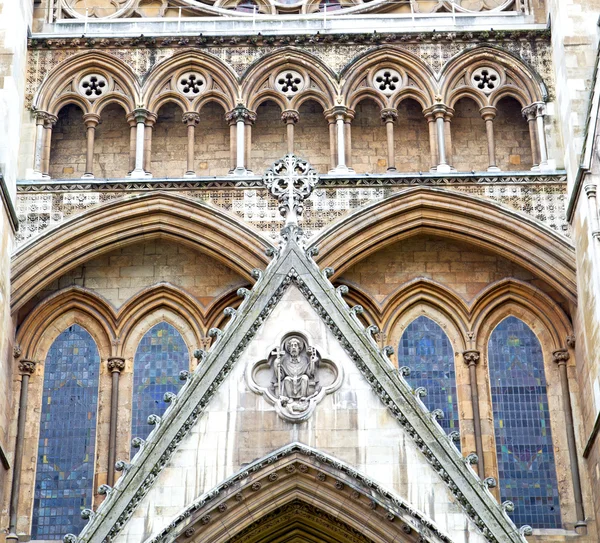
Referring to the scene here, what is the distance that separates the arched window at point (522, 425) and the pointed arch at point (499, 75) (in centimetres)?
303

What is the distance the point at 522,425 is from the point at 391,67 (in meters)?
5.21

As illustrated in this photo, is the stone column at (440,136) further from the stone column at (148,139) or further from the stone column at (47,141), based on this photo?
the stone column at (47,141)

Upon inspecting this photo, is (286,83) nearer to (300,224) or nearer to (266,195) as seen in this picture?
(266,195)

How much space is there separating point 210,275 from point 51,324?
220 centimetres

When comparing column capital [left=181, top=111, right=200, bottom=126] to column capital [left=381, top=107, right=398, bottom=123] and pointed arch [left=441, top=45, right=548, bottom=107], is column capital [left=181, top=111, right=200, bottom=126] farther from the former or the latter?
pointed arch [left=441, top=45, right=548, bottom=107]

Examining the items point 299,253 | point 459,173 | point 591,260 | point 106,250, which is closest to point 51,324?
point 106,250

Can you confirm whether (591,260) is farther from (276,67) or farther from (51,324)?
(51,324)

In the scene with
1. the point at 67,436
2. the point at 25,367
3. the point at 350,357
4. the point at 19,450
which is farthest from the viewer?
the point at 25,367

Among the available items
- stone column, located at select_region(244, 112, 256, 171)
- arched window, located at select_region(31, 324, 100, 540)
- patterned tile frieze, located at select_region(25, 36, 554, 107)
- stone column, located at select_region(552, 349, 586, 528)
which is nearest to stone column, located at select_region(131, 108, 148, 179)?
patterned tile frieze, located at select_region(25, 36, 554, 107)

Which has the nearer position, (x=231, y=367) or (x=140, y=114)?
(x=231, y=367)

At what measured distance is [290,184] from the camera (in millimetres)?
20297

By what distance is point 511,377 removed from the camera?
21922 mm

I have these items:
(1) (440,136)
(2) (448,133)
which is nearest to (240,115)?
(1) (440,136)

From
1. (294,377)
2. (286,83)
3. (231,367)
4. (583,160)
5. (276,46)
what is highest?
(276,46)
